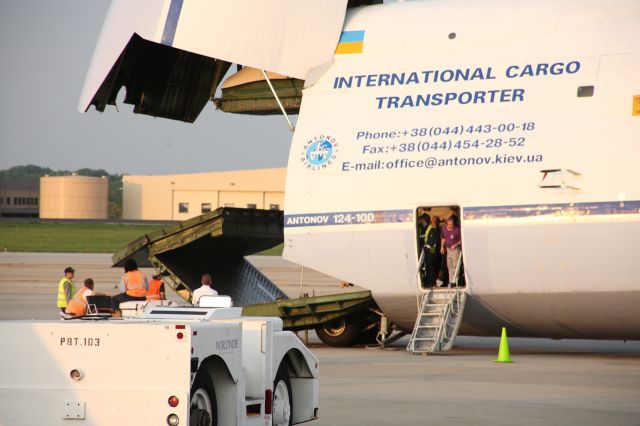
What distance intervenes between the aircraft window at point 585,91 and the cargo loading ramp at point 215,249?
7.55 meters

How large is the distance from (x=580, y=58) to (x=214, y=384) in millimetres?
11980

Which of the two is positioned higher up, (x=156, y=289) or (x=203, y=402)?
(x=156, y=289)

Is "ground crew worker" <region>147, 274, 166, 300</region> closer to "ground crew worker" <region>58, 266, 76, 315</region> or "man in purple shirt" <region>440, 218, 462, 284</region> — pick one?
"ground crew worker" <region>58, 266, 76, 315</region>

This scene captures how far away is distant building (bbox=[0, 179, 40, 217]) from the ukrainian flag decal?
398 ft

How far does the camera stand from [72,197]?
5084 inches

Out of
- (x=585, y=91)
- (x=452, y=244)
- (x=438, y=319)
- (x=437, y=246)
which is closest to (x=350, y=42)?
(x=437, y=246)

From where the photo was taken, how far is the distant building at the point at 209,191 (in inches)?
3959

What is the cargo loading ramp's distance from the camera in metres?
24.0

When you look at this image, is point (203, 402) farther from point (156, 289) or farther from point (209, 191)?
point (209, 191)

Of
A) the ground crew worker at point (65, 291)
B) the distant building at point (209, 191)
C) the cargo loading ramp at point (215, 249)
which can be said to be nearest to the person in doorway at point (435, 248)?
the cargo loading ramp at point (215, 249)

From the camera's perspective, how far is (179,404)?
9680 mm

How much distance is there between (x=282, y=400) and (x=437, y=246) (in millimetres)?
10537

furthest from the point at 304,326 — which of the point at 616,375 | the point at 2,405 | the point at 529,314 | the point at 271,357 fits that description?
the point at 2,405

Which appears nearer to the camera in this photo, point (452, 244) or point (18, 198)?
→ point (452, 244)
